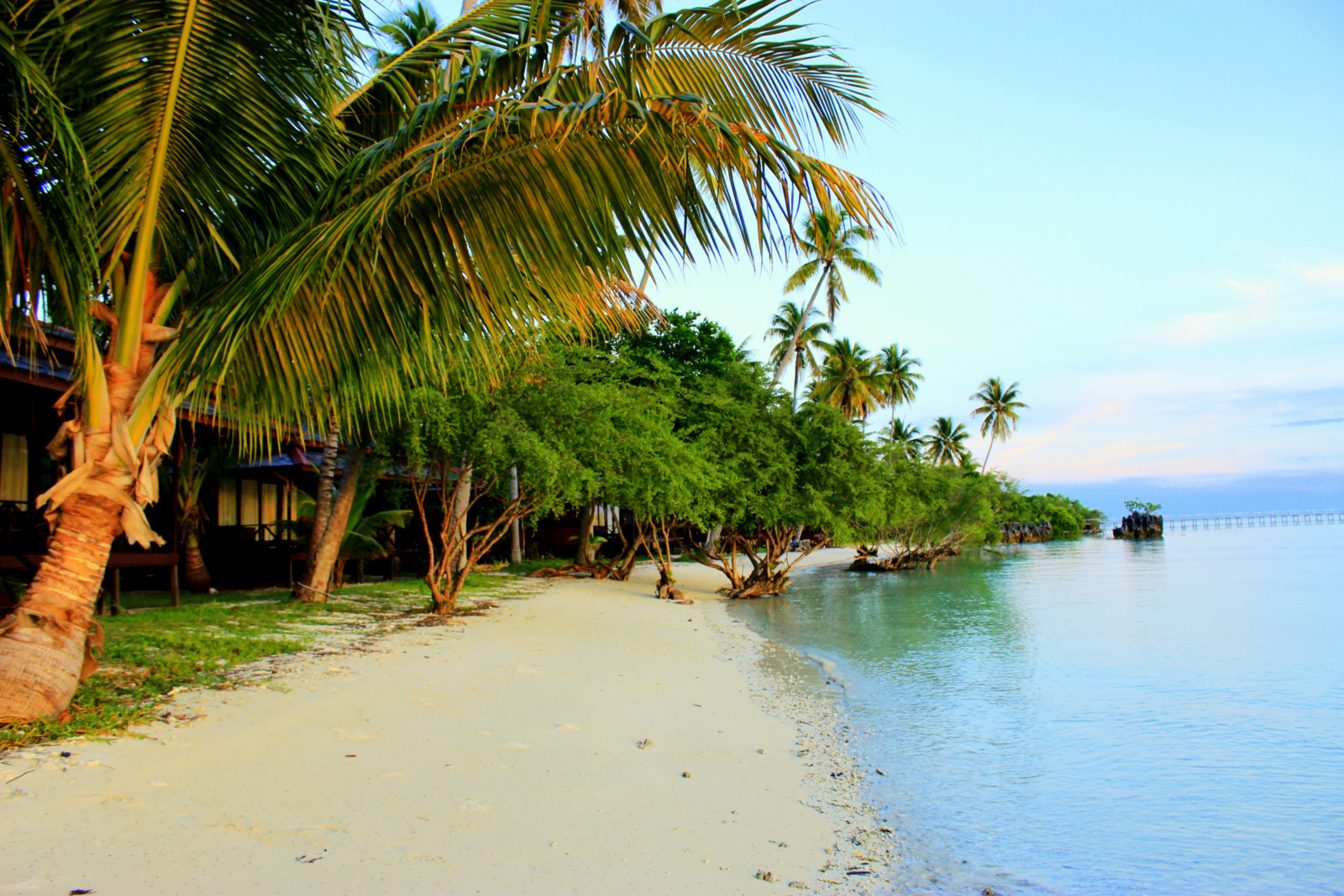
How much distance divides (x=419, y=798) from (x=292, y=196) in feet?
11.0

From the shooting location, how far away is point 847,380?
149 feet

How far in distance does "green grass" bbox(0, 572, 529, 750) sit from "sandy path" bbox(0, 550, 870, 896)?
0.98 feet

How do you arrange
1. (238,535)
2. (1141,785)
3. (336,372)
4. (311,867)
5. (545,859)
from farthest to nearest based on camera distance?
(238,535) → (1141,785) → (336,372) → (545,859) → (311,867)

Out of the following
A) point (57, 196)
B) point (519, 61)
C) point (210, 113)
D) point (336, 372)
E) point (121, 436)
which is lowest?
point (121, 436)

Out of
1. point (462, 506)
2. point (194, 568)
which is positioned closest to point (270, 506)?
point (194, 568)

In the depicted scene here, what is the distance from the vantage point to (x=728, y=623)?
14672 mm

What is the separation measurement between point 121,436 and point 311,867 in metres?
2.33

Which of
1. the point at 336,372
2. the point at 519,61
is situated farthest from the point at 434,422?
the point at 519,61

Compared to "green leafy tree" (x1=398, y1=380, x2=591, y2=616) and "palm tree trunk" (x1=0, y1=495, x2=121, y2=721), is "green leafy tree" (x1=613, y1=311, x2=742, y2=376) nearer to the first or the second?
"green leafy tree" (x1=398, y1=380, x2=591, y2=616)

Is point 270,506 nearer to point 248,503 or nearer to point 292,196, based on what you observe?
point 248,503

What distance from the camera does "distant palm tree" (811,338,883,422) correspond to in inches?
1790

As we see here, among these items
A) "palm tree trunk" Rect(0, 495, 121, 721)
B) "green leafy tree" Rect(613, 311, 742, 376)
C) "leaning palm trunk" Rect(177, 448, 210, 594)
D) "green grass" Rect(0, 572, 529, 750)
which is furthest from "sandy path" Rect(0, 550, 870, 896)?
"green leafy tree" Rect(613, 311, 742, 376)

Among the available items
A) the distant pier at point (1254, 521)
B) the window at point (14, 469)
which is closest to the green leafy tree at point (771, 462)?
the window at point (14, 469)

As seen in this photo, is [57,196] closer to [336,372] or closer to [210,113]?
[210,113]
